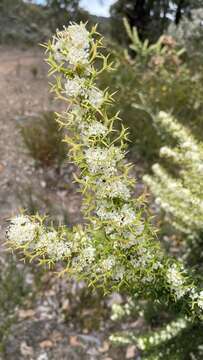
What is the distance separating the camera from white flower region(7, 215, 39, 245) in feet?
4.69

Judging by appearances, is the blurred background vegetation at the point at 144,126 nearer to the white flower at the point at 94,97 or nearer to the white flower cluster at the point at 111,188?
the white flower cluster at the point at 111,188

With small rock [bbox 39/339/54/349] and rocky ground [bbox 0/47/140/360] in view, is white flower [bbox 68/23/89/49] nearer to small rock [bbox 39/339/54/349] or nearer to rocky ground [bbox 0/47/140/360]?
rocky ground [bbox 0/47/140/360]

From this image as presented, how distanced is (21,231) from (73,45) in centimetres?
52

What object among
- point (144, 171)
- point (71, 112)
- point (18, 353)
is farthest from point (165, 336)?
point (144, 171)

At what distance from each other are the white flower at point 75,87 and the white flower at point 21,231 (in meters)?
0.38

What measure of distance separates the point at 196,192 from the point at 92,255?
4.05ft

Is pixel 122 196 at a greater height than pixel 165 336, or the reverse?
pixel 122 196

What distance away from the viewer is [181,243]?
4055 millimetres

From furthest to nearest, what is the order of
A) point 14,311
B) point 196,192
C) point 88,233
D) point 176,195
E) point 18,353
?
point 14,311, point 18,353, point 176,195, point 196,192, point 88,233

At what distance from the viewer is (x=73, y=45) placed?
1.31m

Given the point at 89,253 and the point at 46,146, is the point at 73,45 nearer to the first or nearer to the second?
the point at 89,253

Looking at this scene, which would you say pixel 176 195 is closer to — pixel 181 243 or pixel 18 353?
pixel 181 243

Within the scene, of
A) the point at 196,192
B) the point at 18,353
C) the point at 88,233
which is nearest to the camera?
the point at 88,233

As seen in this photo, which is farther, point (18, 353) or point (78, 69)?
point (18, 353)
